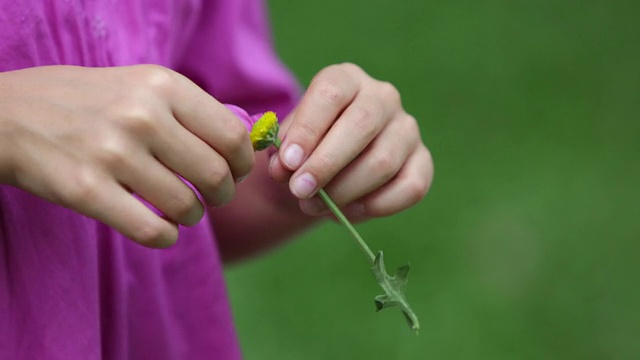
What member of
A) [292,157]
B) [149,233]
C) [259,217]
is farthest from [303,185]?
[259,217]

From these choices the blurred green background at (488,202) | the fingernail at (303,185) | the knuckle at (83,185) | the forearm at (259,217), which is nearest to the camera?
the knuckle at (83,185)

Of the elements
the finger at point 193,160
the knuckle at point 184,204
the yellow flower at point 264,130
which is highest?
the finger at point 193,160

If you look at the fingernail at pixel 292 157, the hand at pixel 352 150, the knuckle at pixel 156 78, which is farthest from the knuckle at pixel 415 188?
the knuckle at pixel 156 78

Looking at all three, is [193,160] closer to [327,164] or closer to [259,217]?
[327,164]

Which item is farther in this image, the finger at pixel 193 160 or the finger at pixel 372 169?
the finger at pixel 372 169

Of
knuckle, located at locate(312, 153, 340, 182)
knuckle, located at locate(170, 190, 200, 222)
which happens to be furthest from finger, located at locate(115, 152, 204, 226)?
knuckle, located at locate(312, 153, 340, 182)

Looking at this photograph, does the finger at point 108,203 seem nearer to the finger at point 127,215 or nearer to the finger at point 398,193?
the finger at point 127,215

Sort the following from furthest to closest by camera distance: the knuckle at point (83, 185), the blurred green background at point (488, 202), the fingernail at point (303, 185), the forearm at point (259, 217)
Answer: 1. the blurred green background at point (488, 202)
2. the forearm at point (259, 217)
3. the fingernail at point (303, 185)
4. the knuckle at point (83, 185)
